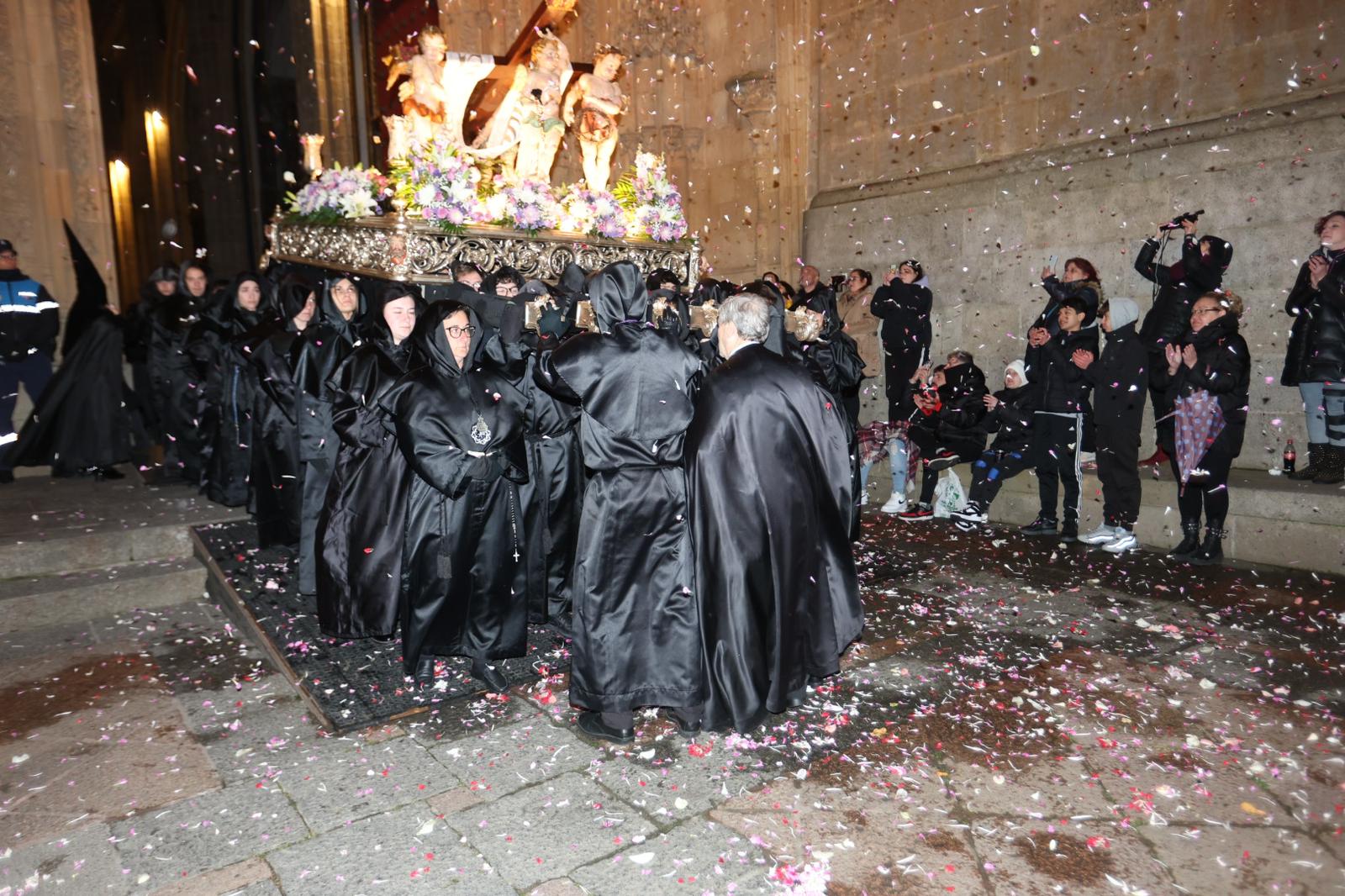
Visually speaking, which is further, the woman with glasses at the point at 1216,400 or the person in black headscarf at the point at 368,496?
the woman with glasses at the point at 1216,400

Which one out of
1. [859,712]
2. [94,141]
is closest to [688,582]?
[859,712]

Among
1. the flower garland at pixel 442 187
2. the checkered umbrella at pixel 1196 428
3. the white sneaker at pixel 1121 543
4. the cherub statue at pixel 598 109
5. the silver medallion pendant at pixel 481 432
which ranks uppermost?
the cherub statue at pixel 598 109

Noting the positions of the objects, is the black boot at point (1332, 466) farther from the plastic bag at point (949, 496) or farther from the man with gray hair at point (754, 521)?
the man with gray hair at point (754, 521)

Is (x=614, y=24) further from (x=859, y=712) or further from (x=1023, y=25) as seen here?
(x=859, y=712)

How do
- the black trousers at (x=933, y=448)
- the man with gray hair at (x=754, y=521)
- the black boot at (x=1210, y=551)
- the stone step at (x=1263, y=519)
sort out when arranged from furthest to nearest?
the black trousers at (x=933, y=448) < the black boot at (x=1210, y=551) < the stone step at (x=1263, y=519) < the man with gray hair at (x=754, y=521)

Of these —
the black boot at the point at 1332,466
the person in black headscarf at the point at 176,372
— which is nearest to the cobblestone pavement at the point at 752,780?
the black boot at the point at 1332,466

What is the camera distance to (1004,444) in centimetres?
757

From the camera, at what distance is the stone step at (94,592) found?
522cm

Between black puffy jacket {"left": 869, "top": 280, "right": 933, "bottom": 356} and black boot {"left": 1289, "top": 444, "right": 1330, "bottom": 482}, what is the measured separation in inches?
137

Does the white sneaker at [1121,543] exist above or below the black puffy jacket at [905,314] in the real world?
below

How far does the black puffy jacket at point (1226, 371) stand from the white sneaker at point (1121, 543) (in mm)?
960

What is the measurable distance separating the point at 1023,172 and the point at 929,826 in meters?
7.49

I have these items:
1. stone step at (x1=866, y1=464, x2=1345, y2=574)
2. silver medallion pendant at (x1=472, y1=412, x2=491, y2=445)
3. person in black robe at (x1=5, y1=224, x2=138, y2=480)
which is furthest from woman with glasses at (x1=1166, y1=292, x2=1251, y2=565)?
person in black robe at (x1=5, y1=224, x2=138, y2=480)

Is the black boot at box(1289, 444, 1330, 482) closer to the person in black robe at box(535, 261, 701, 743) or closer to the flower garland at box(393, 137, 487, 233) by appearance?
the person in black robe at box(535, 261, 701, 743)
